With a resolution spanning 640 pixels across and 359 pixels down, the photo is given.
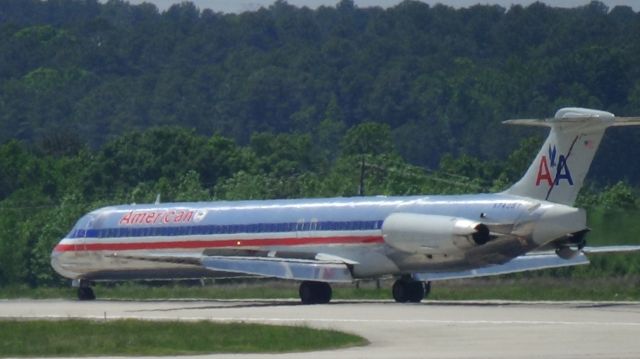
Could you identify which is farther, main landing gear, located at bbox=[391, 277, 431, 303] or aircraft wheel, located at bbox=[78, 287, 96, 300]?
aircraft wheel, located at bbox=[78, 287, 96, 300]

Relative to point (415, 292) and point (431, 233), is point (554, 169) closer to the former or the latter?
point (431, 233)

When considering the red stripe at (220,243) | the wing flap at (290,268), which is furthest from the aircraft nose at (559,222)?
the wing flap at (290,268)

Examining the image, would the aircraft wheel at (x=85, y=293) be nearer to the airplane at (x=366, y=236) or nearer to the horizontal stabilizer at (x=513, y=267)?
the airplane at (x=366, y=236)

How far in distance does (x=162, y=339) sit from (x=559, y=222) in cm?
1514

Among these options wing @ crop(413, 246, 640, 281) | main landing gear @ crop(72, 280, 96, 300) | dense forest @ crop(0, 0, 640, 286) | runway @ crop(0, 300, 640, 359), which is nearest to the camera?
runway @ crop(0, 300, 640, 359)

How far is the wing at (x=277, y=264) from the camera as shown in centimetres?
5794

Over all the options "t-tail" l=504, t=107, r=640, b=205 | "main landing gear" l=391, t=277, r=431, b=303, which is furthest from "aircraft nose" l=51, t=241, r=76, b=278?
"t-tail" l=504, t=107, r=640, b=205

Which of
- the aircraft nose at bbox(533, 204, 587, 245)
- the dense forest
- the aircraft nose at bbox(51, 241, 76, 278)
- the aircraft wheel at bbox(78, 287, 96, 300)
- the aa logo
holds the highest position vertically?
the aa logo

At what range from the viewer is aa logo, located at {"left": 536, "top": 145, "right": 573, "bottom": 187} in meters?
53.8

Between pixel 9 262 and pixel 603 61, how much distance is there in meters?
98.8

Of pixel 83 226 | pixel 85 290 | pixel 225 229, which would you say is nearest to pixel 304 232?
pixel 225 229

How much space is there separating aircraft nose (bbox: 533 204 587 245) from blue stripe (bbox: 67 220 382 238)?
6168 millimetres

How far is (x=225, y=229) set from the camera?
62.2m

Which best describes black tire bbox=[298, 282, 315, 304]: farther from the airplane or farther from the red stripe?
the red stripe
